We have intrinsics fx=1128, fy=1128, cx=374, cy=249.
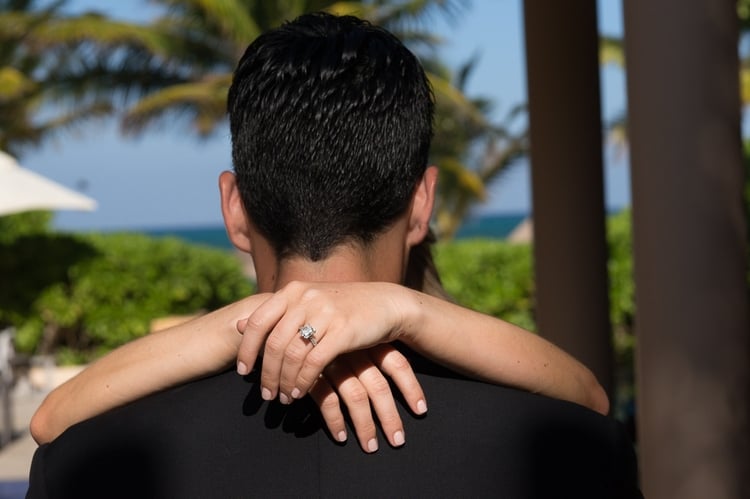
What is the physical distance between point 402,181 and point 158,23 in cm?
2130

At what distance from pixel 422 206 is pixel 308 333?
37 cm

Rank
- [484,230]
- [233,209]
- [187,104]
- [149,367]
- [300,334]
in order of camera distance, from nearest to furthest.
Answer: [300,334]
[149,367]
[233,209]
[187,104]
[484,230]

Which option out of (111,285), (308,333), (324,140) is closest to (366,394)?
(308,333)

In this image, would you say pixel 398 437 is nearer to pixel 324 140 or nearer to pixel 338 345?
pixel 338 345

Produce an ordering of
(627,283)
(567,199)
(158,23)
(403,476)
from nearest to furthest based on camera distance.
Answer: (403,476)
(567,199)
(627,283)
(158,23)

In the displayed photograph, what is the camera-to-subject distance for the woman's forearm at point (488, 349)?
5.03 ft

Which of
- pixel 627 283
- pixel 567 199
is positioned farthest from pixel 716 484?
pixel 627 283

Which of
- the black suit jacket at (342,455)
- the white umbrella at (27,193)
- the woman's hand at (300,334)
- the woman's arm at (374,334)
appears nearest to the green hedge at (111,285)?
the white umbrella at (27,193)

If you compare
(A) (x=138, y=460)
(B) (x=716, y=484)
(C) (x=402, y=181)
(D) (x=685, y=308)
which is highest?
(C) (x=402, y=181)

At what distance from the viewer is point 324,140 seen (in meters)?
1.59

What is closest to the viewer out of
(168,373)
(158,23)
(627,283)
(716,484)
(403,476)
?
(403,476)

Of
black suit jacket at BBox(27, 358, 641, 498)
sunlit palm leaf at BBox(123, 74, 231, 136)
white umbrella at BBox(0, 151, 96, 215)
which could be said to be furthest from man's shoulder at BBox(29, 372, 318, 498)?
sunlit palm leaf at BBox(123, 74, 231, 136)

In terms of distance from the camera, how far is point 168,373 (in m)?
1.61

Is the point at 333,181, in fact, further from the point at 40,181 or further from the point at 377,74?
the point at 40,181
